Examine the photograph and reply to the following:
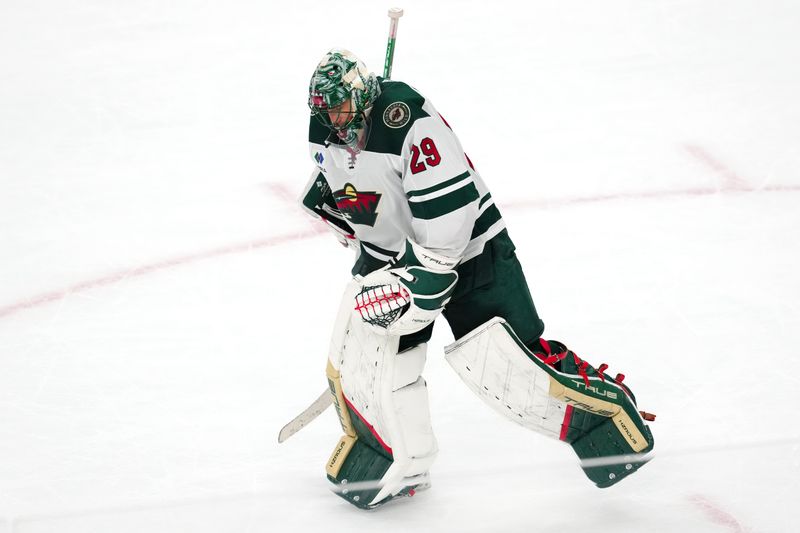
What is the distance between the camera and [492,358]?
2.57 meters

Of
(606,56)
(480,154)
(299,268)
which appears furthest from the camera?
(606,56)

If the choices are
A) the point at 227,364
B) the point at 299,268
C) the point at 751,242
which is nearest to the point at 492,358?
the point at 227,364

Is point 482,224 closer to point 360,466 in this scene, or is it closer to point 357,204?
point 357,204

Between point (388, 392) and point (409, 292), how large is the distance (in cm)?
29

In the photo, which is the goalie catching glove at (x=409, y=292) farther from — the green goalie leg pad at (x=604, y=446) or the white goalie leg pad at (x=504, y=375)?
the green goalie leg pad at (x=604, y=446)

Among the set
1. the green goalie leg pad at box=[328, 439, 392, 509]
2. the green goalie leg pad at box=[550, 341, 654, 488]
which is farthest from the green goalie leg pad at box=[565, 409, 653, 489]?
the green goalie leg pad at box=[328, 439, 392, 509]

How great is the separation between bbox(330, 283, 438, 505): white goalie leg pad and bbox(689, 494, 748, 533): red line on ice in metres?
0.63

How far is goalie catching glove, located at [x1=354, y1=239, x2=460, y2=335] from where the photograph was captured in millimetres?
2434

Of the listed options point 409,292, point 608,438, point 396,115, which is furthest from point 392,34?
point 608,438

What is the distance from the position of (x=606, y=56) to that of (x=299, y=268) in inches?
95.2

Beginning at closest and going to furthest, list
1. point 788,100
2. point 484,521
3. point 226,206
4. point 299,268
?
point 484,521, point 299,268, point 226,206, point 788,100

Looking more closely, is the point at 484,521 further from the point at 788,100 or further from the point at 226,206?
the point at 788,100

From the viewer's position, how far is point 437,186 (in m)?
2.40

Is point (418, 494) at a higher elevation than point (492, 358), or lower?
lower
